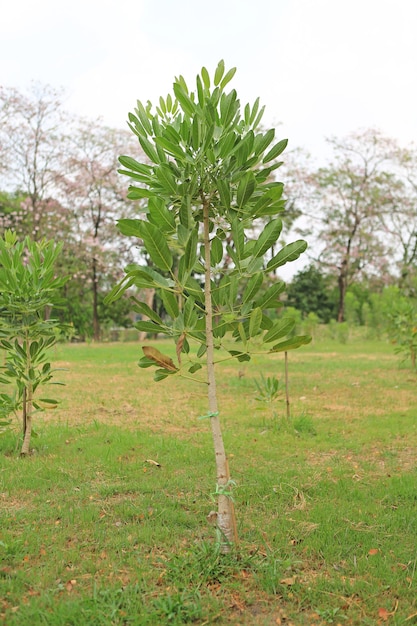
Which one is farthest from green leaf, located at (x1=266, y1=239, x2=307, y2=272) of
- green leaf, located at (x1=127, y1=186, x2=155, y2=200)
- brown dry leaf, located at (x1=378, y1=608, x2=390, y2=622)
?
brown dry leaf, located at (x1=378, y1=608, x2=390, y2=622)

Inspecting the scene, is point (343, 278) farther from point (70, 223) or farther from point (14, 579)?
point (14, 579)

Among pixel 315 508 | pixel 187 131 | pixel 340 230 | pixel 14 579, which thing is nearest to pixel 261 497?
pixel 315 508

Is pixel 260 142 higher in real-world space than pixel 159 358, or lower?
higher

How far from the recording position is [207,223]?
2.86 m

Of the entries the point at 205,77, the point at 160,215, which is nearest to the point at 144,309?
the point at 160,215

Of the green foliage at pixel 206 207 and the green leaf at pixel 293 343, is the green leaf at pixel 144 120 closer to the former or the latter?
the green foliage at pixel 206 207

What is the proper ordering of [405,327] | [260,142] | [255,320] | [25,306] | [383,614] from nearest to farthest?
[383,614] → [255,320] → [260,142] → [25,306] → [405,327]

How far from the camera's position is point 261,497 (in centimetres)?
359

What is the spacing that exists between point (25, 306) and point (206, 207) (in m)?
2.08

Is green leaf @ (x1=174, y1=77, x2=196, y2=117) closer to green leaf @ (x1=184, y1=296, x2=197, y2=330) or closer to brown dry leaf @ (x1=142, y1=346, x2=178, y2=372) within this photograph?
green leaf @ (x1=184, y1=296, x2=197, y2=330)

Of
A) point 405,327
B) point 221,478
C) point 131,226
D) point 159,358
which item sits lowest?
point 221,478

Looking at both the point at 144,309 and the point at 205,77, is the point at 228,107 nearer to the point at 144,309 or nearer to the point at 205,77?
the point at 205,77

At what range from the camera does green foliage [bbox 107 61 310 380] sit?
2559 mm

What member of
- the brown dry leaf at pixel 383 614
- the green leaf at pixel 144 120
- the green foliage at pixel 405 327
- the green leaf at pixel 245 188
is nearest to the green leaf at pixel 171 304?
the green leaf at pixel 245 188
